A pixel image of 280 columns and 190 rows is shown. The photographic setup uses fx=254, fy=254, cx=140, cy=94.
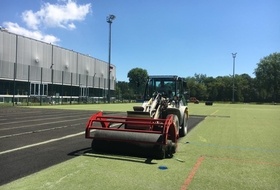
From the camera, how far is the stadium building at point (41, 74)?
35.3m

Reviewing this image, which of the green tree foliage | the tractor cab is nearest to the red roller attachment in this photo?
the tractor cab

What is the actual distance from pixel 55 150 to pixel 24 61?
4158 centimetres

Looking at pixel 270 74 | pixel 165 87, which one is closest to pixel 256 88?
pixel 270 74

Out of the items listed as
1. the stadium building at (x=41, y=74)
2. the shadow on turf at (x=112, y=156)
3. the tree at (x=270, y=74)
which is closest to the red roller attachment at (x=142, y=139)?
the shadow on turf at (x=112, y=156)

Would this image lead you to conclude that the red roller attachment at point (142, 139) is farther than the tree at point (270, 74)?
Answer: No

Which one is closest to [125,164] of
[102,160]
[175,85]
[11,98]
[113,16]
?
[102,160]

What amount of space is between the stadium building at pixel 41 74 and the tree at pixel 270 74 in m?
65.7

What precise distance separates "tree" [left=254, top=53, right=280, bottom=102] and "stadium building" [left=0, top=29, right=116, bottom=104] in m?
65.7

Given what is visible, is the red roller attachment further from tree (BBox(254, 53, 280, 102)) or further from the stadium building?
tree (BBox(254, 53, 280, 102))

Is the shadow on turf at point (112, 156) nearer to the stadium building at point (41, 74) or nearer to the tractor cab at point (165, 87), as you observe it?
the tractor cab at point (165, 87)

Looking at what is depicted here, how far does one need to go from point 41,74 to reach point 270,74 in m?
85.9

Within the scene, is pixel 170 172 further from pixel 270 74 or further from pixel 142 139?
pixel 270 74

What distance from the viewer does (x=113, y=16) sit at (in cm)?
5328

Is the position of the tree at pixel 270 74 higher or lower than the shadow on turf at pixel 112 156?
higher
